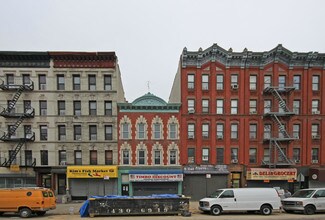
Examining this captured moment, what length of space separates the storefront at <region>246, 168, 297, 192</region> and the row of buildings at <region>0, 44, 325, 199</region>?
0.11 metres

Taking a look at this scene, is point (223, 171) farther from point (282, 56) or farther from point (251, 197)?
point (282, 56)

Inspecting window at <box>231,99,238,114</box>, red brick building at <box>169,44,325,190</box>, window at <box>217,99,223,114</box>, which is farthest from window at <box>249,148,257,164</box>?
window at <box>217,99,223,114</box>

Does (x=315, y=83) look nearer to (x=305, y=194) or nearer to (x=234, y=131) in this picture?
(x=234, y=131)

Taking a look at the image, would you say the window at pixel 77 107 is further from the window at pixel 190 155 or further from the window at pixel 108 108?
the window at pixel 190 155

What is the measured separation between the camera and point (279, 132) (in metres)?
28.5

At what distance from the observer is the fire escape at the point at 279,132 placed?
2753 centimetres

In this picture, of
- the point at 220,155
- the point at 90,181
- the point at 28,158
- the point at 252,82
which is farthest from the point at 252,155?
the point at 28,158

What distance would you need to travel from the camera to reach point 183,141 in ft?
92.8

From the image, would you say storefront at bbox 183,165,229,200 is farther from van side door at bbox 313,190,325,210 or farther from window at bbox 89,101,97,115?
window at bbox 89,101,97,115

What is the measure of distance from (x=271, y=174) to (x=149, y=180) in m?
13.5

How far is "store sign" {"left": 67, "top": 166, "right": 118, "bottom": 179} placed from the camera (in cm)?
2641

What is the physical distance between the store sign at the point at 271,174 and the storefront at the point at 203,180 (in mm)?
2677

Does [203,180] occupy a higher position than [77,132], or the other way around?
[77,132]

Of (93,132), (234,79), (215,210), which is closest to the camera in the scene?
(215,210)
